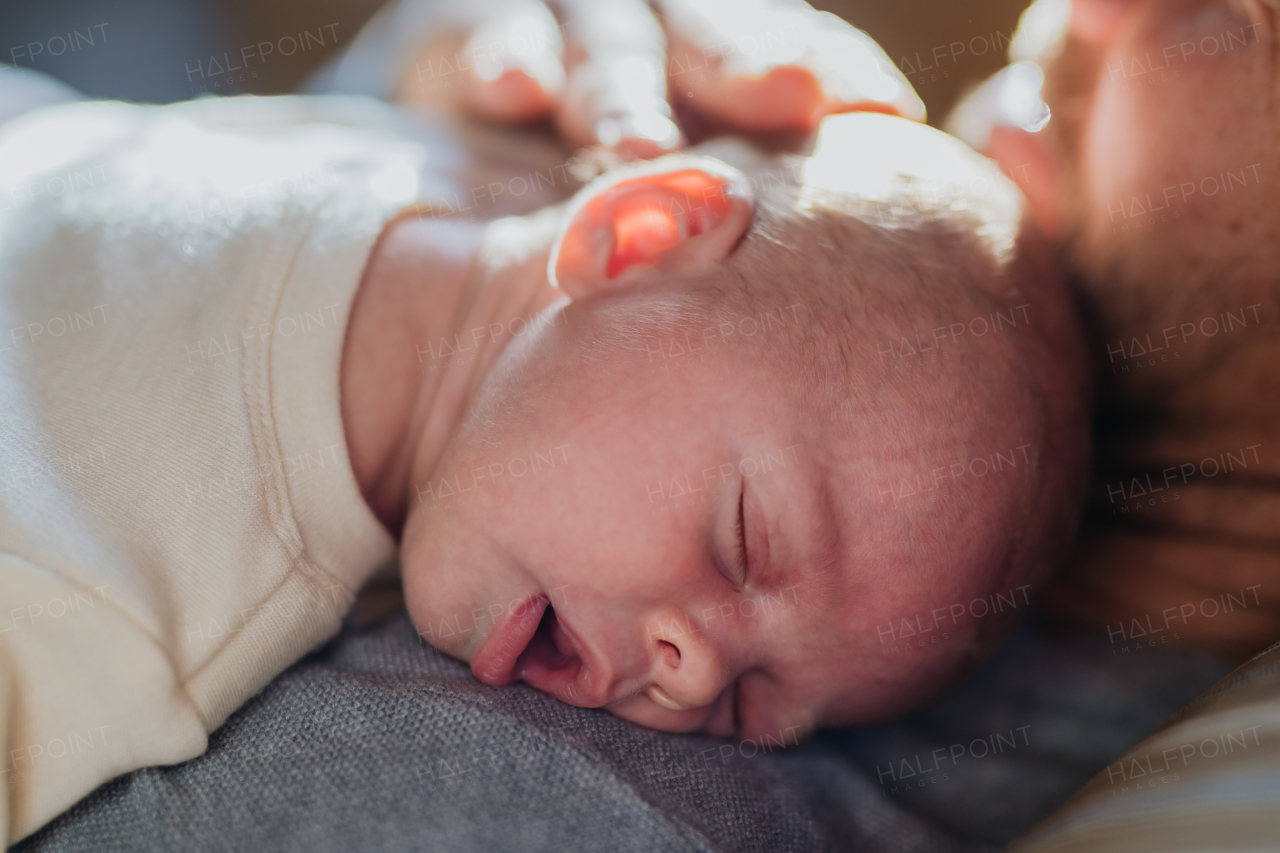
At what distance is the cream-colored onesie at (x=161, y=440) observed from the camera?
2.28 feet

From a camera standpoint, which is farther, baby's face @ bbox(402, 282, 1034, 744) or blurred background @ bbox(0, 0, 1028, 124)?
blurred background @ bbox(0, 0, 1028, 124)

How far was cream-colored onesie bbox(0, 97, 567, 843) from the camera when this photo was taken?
69 cm

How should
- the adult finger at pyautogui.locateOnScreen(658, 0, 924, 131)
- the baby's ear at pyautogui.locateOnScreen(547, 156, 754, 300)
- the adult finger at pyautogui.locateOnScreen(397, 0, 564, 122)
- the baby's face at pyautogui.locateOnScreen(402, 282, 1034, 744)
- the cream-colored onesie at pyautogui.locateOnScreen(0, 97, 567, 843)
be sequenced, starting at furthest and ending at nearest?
the adult finger at pyautogui.locateOnScreen(397, 0, 564, 122) < the adult finger at pyautogui.locateOnScreen(658, 0, 924, 131) < the baby's ear at pyautogui.locateOnScreen(547, 156, 754, 300) < the baby's face at pyautogui.locateOnScreen(402, 282, 1034, 744) < the cream-colored onesie at pyautogui.locateOnScreen(0, 97, 567, 843)

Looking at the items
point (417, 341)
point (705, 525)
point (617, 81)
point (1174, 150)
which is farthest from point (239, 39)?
point (1174, 150)

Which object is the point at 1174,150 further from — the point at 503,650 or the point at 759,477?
the point at 503,650

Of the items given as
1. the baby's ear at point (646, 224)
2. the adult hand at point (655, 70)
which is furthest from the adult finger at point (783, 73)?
the baby's ear at point (646, 224)

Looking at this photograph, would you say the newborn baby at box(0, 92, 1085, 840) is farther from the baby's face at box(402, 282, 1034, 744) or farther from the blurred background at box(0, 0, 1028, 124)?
the blurred background at box(0, 0, 1028, 124)

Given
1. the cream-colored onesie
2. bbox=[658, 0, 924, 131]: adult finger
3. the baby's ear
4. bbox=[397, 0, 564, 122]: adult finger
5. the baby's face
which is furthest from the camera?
bbox=[397, 0, 564, 122]: adult finger

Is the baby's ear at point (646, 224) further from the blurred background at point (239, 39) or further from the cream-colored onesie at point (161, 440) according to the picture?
the blurred background at point (239, 39)

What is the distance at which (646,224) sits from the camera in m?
0.96

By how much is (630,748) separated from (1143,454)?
73 centimetres

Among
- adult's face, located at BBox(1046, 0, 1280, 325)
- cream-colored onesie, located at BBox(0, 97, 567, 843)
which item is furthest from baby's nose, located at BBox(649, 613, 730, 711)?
adult's face, located at BBox(1046, 0, 1280, 325)

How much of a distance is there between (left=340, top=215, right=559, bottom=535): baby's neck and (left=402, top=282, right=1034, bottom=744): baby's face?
0.50ft

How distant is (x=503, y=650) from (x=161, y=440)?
0.38 m
